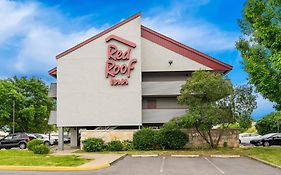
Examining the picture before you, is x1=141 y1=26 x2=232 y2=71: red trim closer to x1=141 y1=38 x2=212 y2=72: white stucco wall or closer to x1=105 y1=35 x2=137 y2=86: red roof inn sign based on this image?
x1=141 y1=38 x2=212 y2=72: white stucco wall

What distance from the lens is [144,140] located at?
32.3 m

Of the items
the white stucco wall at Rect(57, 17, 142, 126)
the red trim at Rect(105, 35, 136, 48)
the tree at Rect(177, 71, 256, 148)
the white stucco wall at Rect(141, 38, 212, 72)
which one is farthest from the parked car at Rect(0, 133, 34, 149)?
the tree at Rect(177, 71, 256, 148)

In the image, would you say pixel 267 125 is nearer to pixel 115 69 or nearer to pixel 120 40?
pixel 115 69

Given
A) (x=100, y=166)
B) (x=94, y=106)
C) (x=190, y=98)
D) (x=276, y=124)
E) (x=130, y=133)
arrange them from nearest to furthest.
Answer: (x=100, y=166), (x=190, y=98), (x=130, y=133), (x=94, y=106), (x=276, y=124)

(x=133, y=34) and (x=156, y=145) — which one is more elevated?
(x=133, y=34)

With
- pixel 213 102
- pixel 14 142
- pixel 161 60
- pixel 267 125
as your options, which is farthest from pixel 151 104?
pixel 267 125

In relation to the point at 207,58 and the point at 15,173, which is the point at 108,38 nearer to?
the point at 207,58

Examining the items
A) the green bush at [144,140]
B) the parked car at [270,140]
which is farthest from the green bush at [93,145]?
the parked car at [270,140]

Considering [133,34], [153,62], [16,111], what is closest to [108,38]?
[133,34]

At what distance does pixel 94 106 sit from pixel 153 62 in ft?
21.9

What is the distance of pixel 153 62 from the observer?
37.2 meters

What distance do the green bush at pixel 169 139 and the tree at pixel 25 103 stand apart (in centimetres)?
2769

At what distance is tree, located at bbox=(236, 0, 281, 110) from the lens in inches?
965

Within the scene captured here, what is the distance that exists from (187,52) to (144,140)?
373 inches
